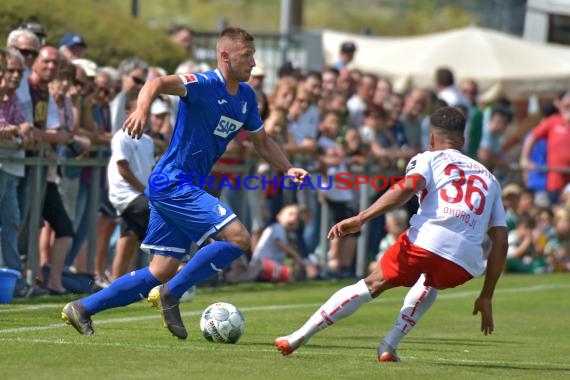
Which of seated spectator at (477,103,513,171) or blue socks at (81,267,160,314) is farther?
seated spectator at (477,103,513,171)

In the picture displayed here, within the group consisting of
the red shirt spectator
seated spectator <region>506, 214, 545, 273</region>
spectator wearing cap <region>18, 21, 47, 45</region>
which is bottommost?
seated spectator <region>506, 214, 545, 273</region>

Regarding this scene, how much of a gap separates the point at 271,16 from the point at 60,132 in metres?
38.1

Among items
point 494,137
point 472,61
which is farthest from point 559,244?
point 472,61

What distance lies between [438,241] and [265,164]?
27.4 ft

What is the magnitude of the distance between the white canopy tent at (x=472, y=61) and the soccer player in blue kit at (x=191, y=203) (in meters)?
17.1

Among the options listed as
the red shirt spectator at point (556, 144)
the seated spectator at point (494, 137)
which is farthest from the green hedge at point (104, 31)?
the red shirt spectator at point (556, 144)

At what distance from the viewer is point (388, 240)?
2084cm

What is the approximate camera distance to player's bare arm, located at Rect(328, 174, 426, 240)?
9.55m

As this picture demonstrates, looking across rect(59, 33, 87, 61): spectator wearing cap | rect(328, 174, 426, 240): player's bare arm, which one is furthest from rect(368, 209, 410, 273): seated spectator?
rect(328, 174, 426, 240): player's bare arm

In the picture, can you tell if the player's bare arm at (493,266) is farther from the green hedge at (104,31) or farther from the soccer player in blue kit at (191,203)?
the green hedge at (104,31)

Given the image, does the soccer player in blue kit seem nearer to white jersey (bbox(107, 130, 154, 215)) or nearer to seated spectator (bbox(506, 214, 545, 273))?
white jersey (bbox(107, 130, 154, 215))

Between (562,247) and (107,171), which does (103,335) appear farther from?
(562,247)

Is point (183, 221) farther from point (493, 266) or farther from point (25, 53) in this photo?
point (25, 53)

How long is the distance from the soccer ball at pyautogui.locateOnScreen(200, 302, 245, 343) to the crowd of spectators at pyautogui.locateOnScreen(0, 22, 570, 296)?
3.83 m
